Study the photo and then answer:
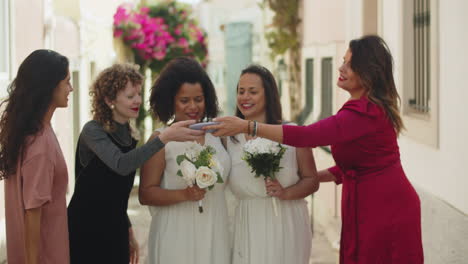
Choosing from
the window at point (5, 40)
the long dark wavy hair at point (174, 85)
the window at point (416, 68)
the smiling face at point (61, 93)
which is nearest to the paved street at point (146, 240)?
the window at point (416, 68)

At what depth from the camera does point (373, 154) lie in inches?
157

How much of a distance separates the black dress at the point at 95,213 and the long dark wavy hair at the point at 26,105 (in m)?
0.53

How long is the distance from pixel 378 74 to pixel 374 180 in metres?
0.58

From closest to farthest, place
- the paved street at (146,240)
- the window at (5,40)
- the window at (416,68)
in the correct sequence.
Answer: the window at (5,40) < the window at (416,68) < the paved street at (146,240)

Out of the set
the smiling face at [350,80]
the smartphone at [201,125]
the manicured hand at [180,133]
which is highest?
the smiling face at [350,80]

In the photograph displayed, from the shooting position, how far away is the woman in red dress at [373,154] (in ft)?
13.0

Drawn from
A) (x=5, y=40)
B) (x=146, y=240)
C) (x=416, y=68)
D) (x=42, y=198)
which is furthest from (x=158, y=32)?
(x=42, y=198)

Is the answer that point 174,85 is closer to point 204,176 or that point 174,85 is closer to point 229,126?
point 229,126

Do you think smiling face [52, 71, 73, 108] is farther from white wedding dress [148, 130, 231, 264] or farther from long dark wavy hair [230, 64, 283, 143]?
long dark wavy hair [230, 64, 283, 143]

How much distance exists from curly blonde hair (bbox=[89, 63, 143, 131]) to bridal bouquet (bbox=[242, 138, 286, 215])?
80 cm

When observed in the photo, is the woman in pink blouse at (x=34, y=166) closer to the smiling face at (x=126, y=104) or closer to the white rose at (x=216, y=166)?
the smiling face at (x=126, y=104)

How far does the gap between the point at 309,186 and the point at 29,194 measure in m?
1.71

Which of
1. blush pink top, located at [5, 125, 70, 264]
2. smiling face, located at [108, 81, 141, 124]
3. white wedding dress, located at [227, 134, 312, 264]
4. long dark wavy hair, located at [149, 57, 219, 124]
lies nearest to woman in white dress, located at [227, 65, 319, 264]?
white wedding dress, located at [227, 134, 312, 264]

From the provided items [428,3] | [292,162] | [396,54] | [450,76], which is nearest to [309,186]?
[292,162]
